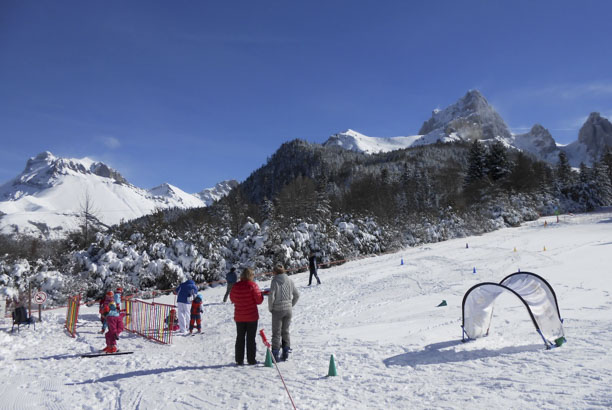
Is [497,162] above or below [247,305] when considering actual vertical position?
above

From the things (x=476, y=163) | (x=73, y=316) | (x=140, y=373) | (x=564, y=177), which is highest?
(x=476, y=163)

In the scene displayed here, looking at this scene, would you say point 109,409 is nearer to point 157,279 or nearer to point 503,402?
point 503,402

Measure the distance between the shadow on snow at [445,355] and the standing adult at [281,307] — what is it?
1.98 m

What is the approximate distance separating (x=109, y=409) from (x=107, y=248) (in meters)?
16.2

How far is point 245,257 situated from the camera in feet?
72.7

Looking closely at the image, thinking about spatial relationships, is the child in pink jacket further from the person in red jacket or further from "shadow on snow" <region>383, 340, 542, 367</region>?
"shadow on snow" <region>383, 340, 542, 367</region>

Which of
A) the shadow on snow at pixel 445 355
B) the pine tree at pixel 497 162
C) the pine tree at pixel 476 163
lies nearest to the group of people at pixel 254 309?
the shadow on snow at pixel 445 355

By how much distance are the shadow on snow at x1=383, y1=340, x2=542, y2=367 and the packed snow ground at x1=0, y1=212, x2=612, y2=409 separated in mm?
34

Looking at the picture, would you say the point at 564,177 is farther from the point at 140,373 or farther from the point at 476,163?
the point at 140,373

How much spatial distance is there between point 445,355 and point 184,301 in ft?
22.4

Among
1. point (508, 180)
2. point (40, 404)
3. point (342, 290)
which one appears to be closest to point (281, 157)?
point (508, 180)

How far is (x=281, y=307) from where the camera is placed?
22.2 feet

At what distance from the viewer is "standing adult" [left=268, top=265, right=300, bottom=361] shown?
679 centimetres

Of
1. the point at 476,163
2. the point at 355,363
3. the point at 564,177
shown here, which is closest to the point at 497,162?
the point at 476,163
